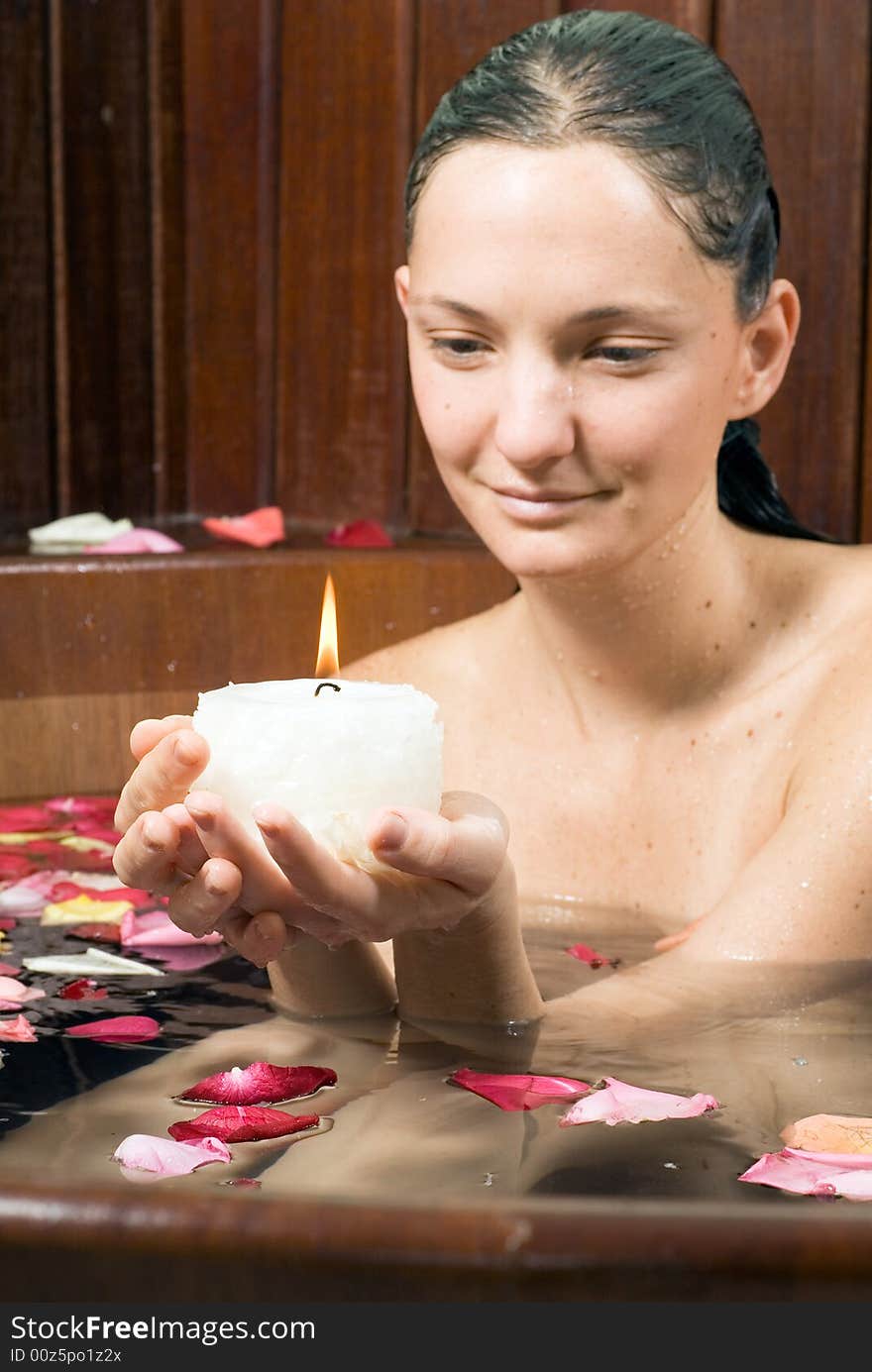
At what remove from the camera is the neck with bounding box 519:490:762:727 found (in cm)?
189

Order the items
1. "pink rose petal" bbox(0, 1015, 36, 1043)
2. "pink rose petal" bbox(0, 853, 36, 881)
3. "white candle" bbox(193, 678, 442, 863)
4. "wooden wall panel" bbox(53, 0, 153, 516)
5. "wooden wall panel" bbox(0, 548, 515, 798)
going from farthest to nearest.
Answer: "wooden wall panel" bbox(53, 0, 153, 516), "wooden wall panel" bbox(0, 548, 515, 798), "pink rose petal" bbox(0, 853, 36, 881), "pink rose petal" bbox(0, 1015, 36, 1043), "white candle" bbox(193, 678, 442, 863)

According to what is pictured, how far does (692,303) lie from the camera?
Result: 1670 mm

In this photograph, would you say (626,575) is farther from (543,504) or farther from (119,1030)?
(119,1030)

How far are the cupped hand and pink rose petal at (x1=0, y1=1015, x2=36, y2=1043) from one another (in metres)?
0.36

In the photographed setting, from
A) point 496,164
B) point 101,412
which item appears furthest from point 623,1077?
point 101,412

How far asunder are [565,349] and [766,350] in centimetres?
31

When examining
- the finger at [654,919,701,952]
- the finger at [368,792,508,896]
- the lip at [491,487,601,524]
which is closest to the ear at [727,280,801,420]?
the lip at [491,487,601,524]

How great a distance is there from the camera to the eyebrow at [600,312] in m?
1.61

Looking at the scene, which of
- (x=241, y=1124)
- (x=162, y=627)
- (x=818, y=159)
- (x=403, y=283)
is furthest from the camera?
(x=818, y=159)

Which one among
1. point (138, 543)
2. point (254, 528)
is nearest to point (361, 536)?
point (254, 528)

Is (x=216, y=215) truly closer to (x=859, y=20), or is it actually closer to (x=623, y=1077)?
(x=859, y=20)

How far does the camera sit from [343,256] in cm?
333

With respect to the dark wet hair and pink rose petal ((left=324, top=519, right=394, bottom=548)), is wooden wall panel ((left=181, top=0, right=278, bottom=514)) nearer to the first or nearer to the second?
pink rose petal ((left=324, top=519, right=394, bottom=548))

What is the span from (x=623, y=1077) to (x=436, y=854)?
→ 0.36 meters
